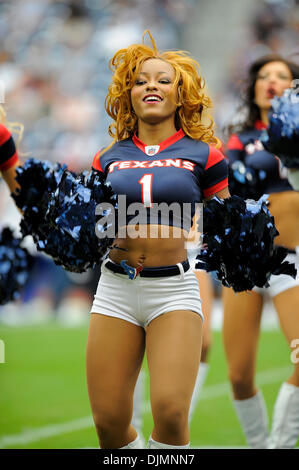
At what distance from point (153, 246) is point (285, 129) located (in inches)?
28.3

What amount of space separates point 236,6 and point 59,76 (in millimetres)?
3443

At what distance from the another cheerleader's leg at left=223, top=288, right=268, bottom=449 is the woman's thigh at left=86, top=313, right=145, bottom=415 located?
1039 mm

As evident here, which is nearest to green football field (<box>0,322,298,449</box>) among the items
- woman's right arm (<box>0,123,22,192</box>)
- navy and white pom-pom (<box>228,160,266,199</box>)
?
navy and white pom-pom (<box>228,160,266,199</box>)

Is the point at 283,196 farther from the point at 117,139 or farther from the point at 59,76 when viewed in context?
the point at 59,76

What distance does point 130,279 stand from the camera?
8.60 ft

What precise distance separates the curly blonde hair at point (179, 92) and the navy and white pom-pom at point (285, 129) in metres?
0.23

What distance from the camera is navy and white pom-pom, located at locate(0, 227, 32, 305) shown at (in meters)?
3.12

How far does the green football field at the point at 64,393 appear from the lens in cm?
437

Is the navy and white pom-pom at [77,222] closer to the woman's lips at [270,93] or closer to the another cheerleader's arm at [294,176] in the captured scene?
the another cheerleader's arm at [294,176]

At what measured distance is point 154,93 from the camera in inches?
107

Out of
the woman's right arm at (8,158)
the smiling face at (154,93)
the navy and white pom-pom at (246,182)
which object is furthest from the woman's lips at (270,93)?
the woman's right arm at (8,158)
